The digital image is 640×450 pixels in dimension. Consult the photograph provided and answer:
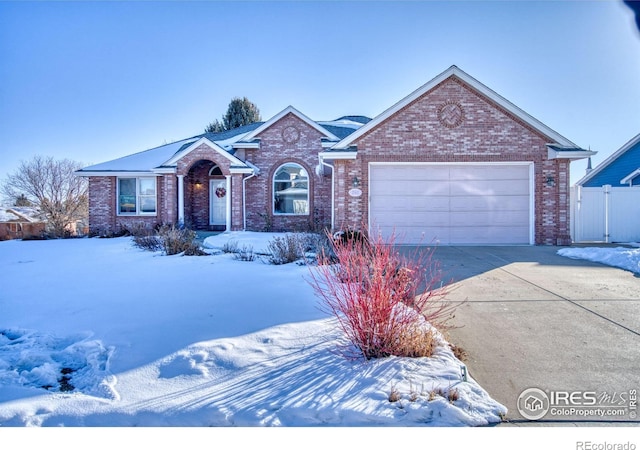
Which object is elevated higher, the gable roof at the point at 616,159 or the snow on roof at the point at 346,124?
the snow on roof at the point at 346,124

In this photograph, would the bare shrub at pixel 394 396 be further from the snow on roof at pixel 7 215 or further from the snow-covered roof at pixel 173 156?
the snow on roof at pixel 7 215

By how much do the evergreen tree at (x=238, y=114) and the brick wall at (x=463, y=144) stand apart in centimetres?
2134

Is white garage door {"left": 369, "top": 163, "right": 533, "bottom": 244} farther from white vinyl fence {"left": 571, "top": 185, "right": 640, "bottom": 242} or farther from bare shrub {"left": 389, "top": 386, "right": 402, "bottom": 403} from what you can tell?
bare shrub {"left": 389, "top": 386, "right": 402, "bottom": 403}

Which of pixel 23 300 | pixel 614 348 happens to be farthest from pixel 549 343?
pixel 23 300

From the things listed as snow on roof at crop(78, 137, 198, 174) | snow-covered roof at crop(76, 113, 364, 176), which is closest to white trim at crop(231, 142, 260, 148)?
snow-covered roof at crop(76, 113, 364, 176)

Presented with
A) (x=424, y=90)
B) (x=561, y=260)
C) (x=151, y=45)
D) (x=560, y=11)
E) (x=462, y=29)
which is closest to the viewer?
(x=560, y=11)

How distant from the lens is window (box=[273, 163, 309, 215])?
15203 millimetres

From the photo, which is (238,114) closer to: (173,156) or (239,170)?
(173,156)

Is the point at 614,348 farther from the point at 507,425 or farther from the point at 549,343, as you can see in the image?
the point at 507,425

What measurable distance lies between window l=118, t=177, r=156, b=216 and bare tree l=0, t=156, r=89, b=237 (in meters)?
5.30

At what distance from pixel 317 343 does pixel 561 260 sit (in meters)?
7.75

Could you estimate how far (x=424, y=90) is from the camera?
10.7m

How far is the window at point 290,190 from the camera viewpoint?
1520 centimetres

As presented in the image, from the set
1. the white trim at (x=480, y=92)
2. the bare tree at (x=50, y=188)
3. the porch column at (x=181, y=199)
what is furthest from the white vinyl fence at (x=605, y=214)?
the bare tree at (x=50, y=188)
